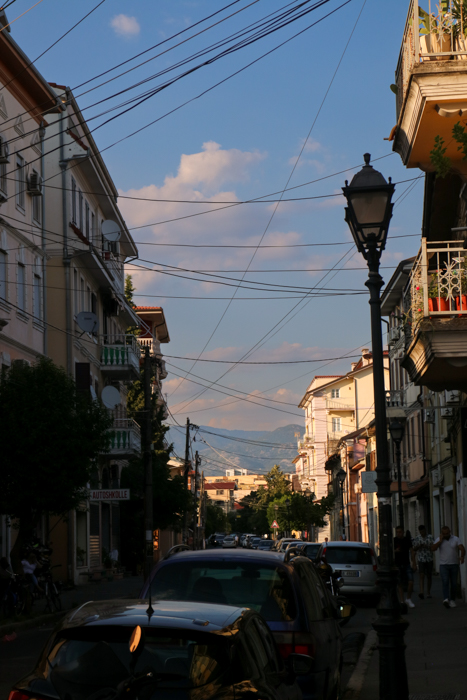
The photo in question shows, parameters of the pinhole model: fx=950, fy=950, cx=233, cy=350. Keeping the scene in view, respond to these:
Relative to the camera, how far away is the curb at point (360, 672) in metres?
10.1

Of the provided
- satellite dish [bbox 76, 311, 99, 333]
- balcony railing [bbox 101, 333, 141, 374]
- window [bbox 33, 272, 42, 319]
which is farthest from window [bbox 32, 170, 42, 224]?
balcony railing [bbox 101, 333, 141, 374]

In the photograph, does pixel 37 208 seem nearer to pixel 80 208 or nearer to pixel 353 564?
pixel 80 208

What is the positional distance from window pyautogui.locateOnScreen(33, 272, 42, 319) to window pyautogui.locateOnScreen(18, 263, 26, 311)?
1160mm

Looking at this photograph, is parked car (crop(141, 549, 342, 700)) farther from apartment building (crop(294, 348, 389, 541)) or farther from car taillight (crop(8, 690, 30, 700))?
apartment building (crop(294, 348, 389, 541))

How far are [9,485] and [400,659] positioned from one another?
52.7 ft

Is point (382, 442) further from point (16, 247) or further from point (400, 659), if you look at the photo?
point (16, 247)

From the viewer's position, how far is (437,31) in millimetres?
12961

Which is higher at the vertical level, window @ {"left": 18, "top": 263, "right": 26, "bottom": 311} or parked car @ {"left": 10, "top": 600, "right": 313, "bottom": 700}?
window @ {"left": 18, "top": 263, "right": 26, "bottom": 311}

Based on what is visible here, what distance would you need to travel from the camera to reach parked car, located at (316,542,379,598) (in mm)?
23969

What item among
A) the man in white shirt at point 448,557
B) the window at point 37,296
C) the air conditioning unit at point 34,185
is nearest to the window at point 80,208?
the window at point 37,296

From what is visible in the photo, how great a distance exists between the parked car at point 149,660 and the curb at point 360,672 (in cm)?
549

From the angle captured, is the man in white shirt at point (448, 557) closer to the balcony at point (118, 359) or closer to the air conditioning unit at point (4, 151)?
the air conditioning unit at point (4, 151)

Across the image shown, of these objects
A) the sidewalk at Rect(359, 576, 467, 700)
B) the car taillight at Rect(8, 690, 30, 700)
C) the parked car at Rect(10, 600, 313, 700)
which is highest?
the parked car at Rect(10, 600, 313, 700)

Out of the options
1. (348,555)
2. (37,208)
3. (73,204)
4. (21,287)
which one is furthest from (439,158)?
(73,204)
